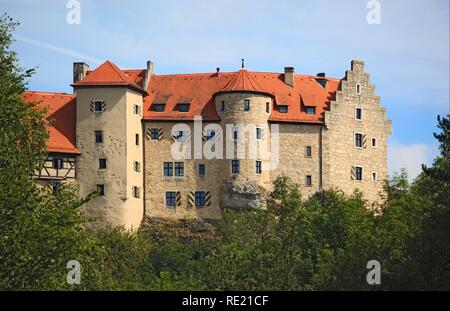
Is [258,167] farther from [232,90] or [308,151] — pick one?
[232,90]

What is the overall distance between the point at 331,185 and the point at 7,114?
3644cm

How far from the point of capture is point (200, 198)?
90000 mm

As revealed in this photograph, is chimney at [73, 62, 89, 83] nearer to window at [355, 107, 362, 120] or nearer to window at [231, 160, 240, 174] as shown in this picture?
window at [231, 160, 240, 174]

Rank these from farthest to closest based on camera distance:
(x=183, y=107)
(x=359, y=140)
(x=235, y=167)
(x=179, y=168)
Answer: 1. (x=359, y=140)
2. (x=183, y=107)
3. (x=179, y=168)
4. (x=235, y=167)

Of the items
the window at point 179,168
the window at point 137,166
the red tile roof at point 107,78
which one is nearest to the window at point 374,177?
the window at point 179,168

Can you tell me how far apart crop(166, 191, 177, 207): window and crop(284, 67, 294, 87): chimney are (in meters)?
12.0

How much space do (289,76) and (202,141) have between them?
8.94 meters

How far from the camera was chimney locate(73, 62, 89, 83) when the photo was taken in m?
93.1

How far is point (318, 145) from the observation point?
3602 inches

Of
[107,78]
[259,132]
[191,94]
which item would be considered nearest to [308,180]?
[259,132]

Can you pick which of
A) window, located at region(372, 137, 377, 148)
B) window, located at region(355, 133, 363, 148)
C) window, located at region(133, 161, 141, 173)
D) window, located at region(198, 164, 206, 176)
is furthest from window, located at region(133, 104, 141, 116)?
window, located at region(372, 137, 377, 148)

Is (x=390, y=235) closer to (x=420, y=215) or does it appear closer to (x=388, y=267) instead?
(x=420, y=215)

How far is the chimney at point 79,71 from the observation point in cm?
9306
